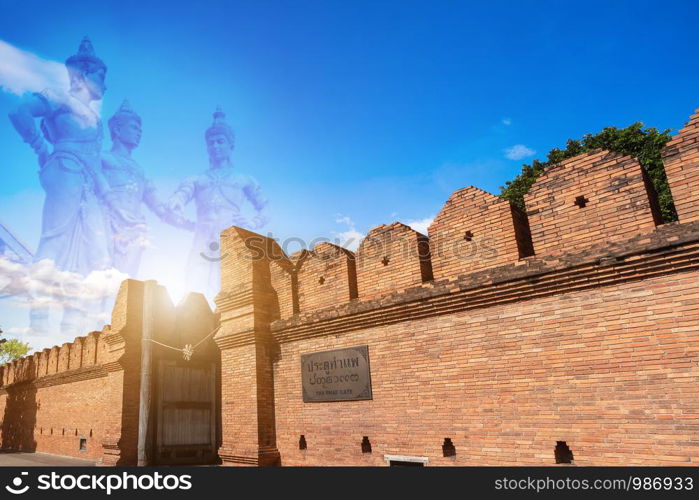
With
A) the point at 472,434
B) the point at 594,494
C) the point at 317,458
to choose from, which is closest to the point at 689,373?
the point at 594,494

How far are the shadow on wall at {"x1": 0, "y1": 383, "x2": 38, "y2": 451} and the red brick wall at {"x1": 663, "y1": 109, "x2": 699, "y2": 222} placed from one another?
815 inches

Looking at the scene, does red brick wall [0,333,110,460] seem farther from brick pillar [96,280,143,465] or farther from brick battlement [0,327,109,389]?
brick pillar [96,280,143,465]

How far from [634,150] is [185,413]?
1675 centimetres

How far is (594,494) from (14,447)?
74.8 ft

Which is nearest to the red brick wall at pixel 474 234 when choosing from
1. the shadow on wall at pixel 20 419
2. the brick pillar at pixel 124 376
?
the brick pillar at pixel 124 376

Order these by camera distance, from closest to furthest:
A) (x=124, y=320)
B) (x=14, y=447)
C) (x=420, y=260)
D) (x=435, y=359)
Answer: (x=435, y=359) → (x=420, y=260) → (x=124, y=320) → (x=14, y=447)

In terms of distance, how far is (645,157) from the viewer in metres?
15.6

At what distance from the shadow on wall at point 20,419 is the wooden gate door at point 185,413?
9.74 meters

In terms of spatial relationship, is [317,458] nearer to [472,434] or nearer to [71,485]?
[472,434]

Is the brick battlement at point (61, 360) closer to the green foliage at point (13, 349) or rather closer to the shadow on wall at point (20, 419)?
the shadow on wall at point (20, 419)

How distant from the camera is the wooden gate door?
10984 millimetres

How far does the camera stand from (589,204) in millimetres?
Answer: 5738

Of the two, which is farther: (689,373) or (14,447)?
(14,447)

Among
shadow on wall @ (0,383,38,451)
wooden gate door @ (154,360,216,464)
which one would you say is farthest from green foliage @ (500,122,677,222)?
shadow on wall @ (0,383,38,451)
